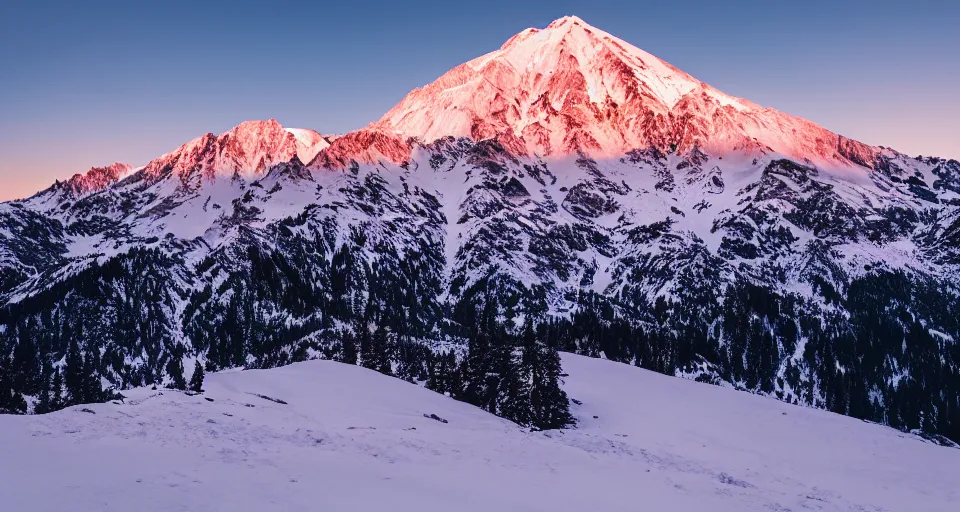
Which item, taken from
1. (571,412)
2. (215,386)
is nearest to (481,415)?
(571,412)

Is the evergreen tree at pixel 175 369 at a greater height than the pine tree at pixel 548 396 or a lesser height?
lesser

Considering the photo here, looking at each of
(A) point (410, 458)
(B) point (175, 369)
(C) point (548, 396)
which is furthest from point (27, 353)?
(A) point (410, 458)

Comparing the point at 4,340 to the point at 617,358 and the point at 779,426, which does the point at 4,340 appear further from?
the point at 779,426

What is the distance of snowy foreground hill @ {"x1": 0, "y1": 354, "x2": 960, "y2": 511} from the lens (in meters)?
22.1

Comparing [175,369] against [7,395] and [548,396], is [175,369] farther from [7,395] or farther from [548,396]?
[548,396]

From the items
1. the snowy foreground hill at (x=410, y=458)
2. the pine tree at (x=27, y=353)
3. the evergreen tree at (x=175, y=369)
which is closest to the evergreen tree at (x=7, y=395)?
the snowy foreground hill at (x=410, y=458)

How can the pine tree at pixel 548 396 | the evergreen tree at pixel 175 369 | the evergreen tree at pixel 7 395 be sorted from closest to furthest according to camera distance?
the pine tree at pixel 548 396 → the evergreen tree at pixel 7 395 → the evergreen tree at pixel 175 369

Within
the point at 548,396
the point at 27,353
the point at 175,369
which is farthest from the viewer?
the point at 27,353

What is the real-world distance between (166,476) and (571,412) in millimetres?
49523

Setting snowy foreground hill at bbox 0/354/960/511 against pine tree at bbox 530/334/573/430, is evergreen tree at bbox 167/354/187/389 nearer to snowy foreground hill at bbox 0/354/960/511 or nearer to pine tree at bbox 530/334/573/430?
snowy foreground hill at bbox 0/354/960/511

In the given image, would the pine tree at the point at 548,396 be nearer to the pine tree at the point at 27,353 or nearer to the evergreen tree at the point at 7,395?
the evergreen tree at the point at 7,395

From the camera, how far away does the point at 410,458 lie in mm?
30672

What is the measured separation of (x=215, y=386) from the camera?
49.8 meters

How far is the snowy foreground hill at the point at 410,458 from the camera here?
72.4ft
